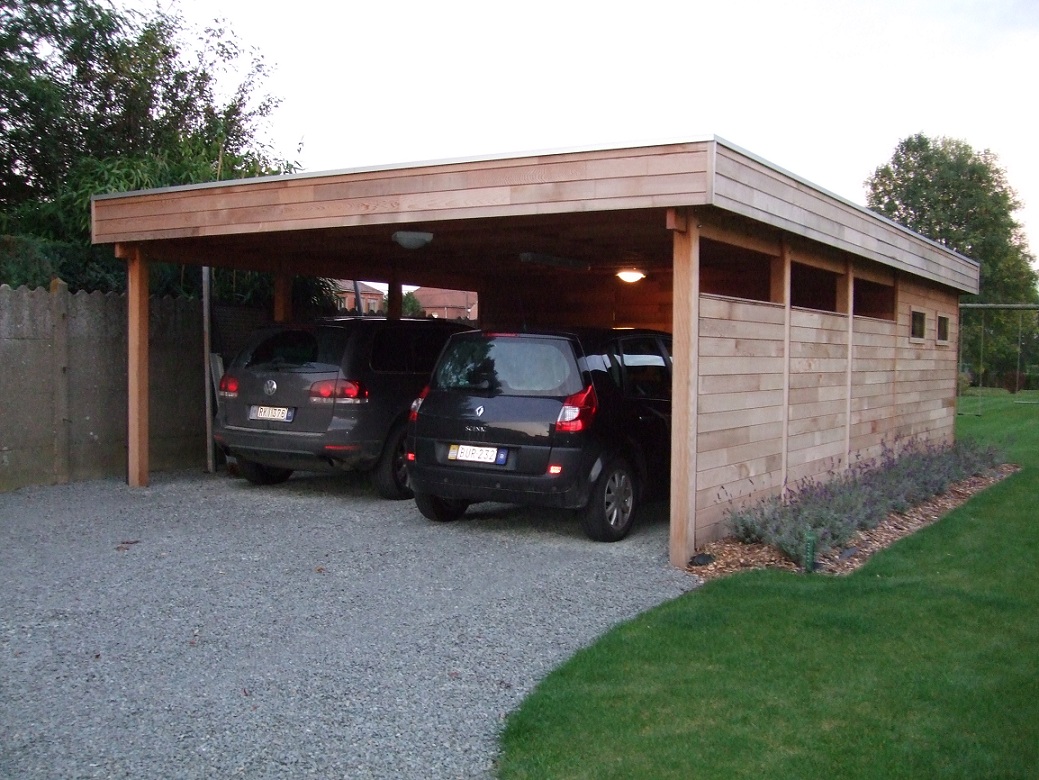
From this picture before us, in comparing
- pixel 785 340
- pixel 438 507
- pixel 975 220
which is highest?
pixel 975 220

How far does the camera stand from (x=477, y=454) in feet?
25.2

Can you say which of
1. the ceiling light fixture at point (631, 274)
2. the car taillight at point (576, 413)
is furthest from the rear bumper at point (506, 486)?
the ceiling light fixture at point (631, 274)

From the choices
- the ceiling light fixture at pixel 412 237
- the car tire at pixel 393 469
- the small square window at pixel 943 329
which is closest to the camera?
the ceiling light fixture at pixel 412 237

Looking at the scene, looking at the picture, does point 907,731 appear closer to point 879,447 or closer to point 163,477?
point 879,447

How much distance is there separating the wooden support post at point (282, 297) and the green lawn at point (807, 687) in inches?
268

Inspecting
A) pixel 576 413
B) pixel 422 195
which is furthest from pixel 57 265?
pixel 576 413

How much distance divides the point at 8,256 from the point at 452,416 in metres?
6.03

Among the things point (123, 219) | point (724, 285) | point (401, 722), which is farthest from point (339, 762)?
point (724, 285)

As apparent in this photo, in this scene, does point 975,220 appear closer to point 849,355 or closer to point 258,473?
point 849,355

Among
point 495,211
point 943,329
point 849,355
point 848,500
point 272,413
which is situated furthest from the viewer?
point 943,329

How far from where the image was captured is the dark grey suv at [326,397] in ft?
29.7

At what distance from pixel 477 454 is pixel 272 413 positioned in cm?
249

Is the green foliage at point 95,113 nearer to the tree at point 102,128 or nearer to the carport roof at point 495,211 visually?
the tree at point 102,128

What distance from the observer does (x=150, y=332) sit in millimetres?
11023
